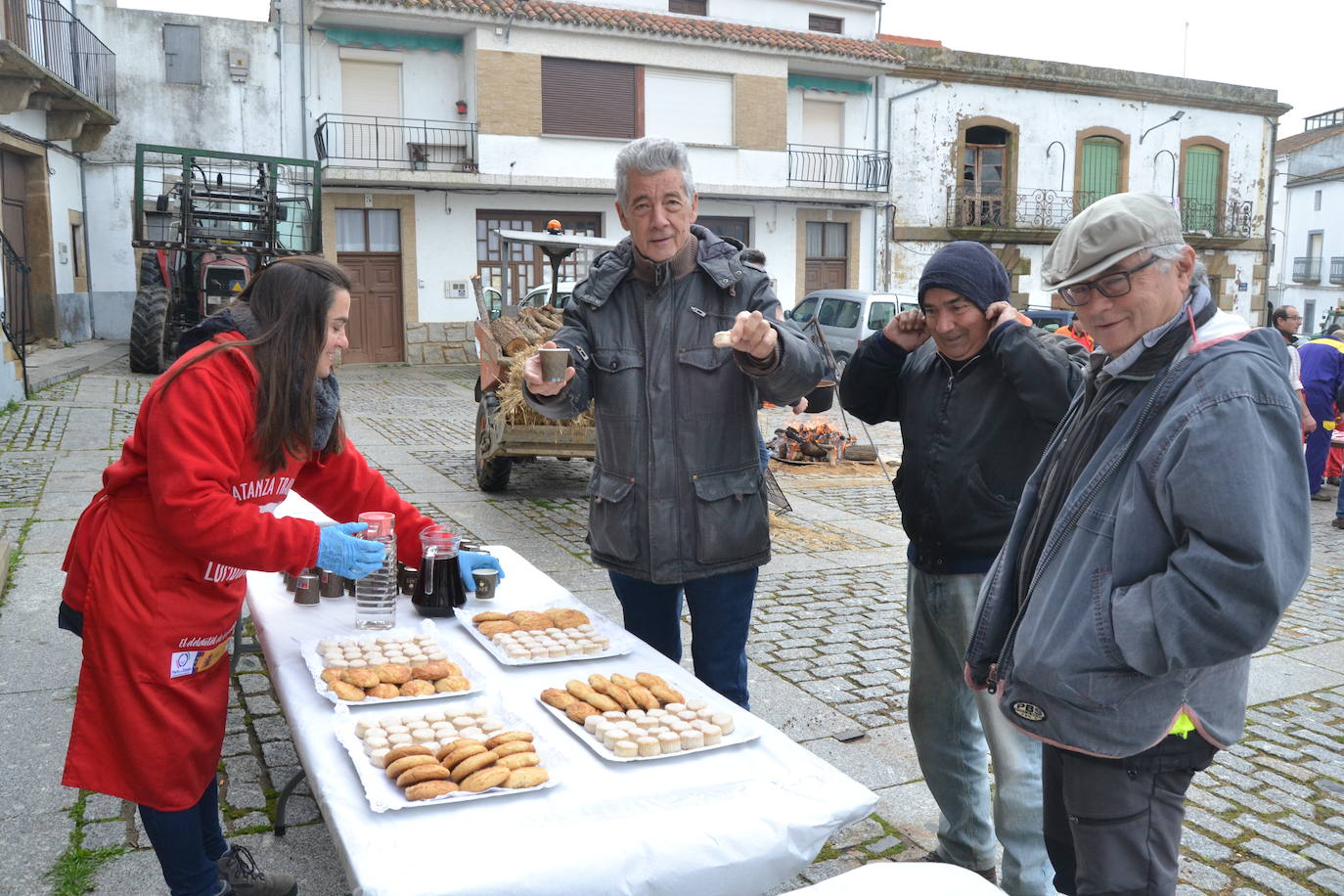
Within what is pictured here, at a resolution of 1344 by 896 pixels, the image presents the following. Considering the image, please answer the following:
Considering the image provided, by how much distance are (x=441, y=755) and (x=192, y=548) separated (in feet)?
2.49

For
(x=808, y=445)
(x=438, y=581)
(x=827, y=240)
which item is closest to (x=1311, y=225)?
(x=827, y=240)

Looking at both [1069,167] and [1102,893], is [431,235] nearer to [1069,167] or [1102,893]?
[1069,167]

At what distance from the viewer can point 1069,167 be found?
91.7 ft

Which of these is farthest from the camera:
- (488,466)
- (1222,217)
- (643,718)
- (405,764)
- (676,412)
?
(1222,217)

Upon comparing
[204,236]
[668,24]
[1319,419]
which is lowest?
[1319,419]

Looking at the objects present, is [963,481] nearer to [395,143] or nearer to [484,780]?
[484,780]

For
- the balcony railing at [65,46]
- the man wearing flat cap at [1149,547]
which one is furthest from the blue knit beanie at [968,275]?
the balcony railing at [65,46]

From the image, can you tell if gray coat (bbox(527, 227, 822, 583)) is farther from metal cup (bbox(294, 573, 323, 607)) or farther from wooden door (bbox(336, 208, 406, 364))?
wooden door (bbox(336, 208, 406, 364))

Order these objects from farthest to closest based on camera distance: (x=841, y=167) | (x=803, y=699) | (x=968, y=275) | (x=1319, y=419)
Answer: (x=841, y=167) → (x=1319, y=419) → (x=803, y=699) → (x=968, y=275)

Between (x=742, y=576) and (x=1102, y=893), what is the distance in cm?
135

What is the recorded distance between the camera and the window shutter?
2827 centimetres

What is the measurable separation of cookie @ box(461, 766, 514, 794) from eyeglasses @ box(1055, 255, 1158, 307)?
1.41m

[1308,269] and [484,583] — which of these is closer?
[484,583]

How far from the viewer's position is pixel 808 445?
455 inches
